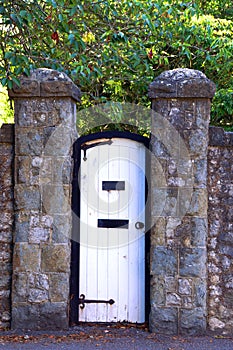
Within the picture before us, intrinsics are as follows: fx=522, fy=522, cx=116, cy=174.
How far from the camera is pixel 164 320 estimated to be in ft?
16.3

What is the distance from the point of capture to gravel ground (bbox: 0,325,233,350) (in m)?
4.61

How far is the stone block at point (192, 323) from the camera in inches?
194

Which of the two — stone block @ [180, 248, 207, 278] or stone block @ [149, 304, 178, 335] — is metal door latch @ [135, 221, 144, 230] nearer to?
stone block @ [180, 248, 207, 278]

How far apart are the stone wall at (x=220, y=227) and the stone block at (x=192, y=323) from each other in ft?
0.49

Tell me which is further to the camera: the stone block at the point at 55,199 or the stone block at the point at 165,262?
the stone block at the point at 55,199

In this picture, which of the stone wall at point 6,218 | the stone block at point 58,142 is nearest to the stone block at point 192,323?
the stone wall at point 6,218

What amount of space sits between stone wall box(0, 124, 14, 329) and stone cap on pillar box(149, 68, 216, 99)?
1.52 m

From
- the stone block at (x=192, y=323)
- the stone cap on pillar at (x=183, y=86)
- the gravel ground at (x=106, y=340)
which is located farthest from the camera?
the stone cap on pillar at (x=183, y=86)

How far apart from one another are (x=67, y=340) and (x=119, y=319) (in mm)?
642

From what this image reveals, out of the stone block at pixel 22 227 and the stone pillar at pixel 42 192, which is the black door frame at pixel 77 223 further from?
the stone block at pixel 22 227

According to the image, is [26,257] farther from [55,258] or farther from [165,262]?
[165,262]

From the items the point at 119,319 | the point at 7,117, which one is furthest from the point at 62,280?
the point at 7,117

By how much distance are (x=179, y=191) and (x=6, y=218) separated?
174 cm

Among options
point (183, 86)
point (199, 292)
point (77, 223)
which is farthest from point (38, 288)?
point (183, 86)
